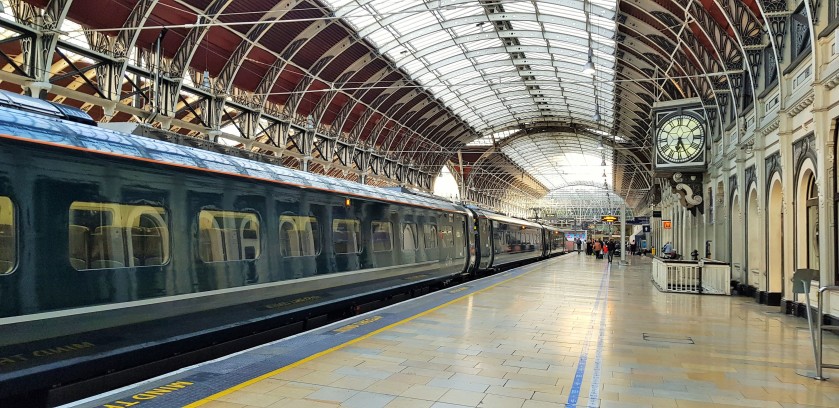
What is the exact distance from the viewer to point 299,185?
455 inches

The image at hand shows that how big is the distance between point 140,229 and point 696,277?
18.5 metres

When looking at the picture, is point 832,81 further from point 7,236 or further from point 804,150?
point 7,236

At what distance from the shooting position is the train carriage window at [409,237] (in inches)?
677

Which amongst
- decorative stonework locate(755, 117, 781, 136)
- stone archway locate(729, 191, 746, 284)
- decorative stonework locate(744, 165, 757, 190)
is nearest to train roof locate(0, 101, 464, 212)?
decorative stonework locate(755, 117, 781, 136)

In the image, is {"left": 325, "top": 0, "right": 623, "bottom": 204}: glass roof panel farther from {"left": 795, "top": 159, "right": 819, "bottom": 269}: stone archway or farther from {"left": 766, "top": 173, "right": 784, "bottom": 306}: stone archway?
{"left": 795, "top": 159, "right": 819, "bottom": 269}: stone archway

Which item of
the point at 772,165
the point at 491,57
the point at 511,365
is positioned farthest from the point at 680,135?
the point at 511,365

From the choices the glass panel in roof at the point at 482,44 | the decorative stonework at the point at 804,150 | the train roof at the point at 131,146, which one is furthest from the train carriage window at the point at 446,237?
the glass panel in roof at the point at 482,44

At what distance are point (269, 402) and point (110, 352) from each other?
2.12 m

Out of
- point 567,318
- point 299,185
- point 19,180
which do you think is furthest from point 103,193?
point 567,318

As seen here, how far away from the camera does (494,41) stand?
3819cm

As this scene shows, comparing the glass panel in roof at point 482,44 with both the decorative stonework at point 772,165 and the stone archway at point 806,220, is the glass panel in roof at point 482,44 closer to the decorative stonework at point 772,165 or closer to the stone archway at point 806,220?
the decorative stonework at point 772,165

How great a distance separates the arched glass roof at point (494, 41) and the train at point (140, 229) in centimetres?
1679

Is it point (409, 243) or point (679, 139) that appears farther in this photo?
point (679, 139)

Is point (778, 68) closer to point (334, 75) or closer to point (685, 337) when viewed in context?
point (685, 337)
